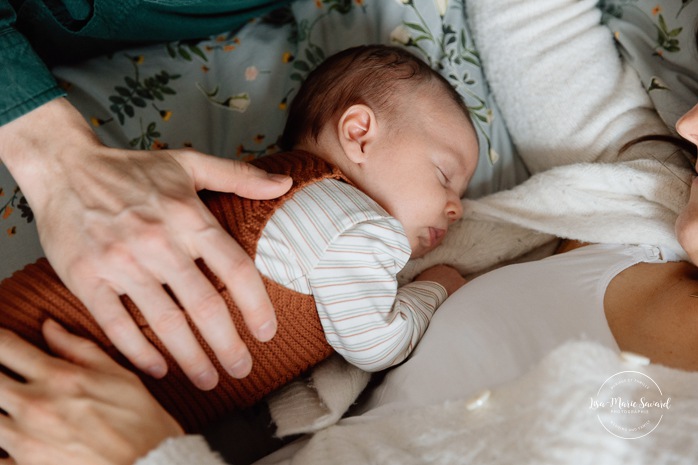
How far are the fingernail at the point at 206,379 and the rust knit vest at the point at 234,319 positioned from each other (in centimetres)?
7

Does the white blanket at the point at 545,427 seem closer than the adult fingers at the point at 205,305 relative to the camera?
Yes

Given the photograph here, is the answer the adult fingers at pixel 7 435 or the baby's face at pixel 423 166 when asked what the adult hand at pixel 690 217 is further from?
the adult fingers at pixel 7 435

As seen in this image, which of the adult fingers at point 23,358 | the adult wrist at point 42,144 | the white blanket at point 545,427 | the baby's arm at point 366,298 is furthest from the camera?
the baby's arm at point 366,298

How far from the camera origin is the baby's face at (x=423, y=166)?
124 cm

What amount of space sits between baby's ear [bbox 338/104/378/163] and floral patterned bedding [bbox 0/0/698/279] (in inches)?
10.7

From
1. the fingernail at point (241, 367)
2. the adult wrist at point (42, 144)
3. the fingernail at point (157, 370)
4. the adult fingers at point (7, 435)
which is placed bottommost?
the fingernail at point (241, 367)

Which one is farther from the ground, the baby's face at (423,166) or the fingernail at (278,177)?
the fingernail at (278,177)

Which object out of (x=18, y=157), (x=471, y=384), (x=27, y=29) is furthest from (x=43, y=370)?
(x=27, y=29)

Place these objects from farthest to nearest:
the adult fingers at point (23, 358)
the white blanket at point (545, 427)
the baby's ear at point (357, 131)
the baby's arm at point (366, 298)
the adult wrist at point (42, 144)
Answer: the baby's ear at point (357, 131) → the baby's arm at point (366, 298) → the adult wrist at point (42, 144) → the adult fingers at point (23, 358) → the white blanket at point (545, 427)

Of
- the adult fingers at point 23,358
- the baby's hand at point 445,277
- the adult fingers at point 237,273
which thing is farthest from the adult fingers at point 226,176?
the baby's hand at point 445,277

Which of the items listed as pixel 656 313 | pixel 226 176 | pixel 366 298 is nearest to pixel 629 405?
pixel 656 313

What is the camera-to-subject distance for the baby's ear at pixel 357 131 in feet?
4.02

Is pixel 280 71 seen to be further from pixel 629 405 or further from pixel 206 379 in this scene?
pixel 629 405

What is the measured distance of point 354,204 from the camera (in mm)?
1098
